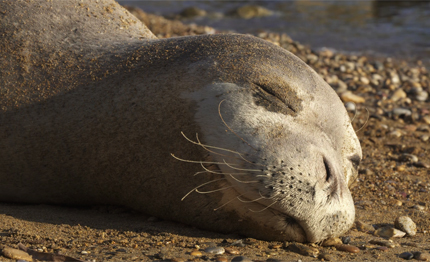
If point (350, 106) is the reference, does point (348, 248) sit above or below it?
below

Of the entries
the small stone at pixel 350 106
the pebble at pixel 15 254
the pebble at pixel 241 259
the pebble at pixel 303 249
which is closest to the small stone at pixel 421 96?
the small stone at pixel 350 106

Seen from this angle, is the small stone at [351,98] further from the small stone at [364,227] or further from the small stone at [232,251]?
the small stone at [232,251]

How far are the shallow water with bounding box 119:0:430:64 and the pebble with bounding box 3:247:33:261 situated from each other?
10892mm

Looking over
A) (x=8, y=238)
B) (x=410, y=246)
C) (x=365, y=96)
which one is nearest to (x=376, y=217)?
(x=410, y=246)

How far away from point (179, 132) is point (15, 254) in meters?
1.21

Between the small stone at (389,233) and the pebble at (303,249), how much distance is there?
0.73 meters

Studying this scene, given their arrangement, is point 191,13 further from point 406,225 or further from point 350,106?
point 406,225

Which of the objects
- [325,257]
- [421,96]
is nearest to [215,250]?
[325,257]

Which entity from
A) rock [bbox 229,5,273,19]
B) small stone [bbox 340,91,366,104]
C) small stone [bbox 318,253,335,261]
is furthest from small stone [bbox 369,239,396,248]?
rock [bbox 229,5,273,19]

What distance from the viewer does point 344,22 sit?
16500mm

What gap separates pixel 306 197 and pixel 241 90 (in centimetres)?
79

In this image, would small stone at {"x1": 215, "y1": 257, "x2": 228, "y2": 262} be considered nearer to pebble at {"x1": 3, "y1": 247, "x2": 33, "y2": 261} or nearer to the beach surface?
the beach surface

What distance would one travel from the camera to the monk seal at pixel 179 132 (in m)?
3.15

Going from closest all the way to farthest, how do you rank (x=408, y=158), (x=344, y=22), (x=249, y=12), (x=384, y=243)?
(x=384, y=243) → (x=408, y=158) → (x=344, y=22) → (x=249, y=12)
